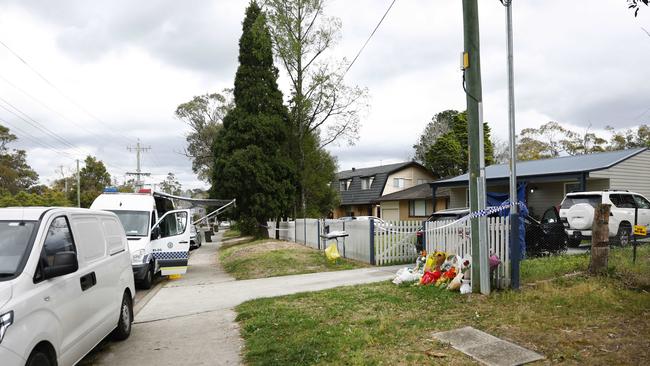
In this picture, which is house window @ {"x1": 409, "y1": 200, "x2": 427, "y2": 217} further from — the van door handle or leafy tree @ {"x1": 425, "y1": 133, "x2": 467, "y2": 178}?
the van door handle

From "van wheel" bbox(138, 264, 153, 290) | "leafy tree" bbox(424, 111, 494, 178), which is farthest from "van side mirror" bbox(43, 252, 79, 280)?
"leafy tree" bbox(424, 111, 494, 178)

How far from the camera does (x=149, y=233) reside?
12.7 m

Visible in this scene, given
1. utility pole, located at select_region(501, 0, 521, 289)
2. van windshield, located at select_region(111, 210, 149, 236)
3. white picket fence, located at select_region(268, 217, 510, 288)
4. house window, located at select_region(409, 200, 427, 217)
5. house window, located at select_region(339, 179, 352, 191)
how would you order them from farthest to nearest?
house window, located at select_region(339, 179, 352, 191) → house window, located at select_region(409, 200, 427, 217) → van windshield, located at select_region(111, 210, 149, 236) → white picket fence, located at select_region(268, 217, 510, 288) → utility pole, located at select_region(501, 0, 521, 289)

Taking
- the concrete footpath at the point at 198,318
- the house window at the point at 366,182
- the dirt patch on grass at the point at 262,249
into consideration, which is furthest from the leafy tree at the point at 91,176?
Result: the concrete footpath at the point at 198,318

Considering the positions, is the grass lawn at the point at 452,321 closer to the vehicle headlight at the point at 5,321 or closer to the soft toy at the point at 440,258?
the soft toy at the point at 440,258

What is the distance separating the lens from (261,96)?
28.4m

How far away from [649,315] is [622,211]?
10384 millimetres

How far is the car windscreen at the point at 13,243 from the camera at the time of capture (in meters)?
4.22

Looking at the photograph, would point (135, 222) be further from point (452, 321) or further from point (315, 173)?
point (315, 173)

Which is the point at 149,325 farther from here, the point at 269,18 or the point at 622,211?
the point at 269,18

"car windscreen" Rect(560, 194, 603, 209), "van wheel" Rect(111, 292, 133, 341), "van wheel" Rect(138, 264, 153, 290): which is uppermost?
"car windscreen" Rect(560, 194, 603, 209)

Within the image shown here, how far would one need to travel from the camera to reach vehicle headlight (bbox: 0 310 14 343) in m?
3.55

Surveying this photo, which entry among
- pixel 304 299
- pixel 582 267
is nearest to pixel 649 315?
pixel 582 267

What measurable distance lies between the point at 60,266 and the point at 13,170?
62.4 metres
